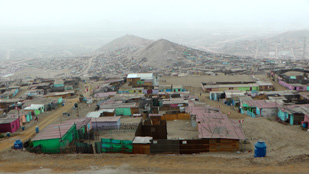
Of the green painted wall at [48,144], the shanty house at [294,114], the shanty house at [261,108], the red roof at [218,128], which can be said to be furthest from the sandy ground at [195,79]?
the green painted wall at [48,144]

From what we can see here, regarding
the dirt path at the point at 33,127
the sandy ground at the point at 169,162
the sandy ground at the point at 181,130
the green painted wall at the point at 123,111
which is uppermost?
the green painted wall at the point at 123,111

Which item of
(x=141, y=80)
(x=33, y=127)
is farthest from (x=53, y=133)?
(x=141, y=80)

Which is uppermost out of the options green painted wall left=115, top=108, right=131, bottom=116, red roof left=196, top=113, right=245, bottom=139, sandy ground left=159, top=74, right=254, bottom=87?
sandy ground left=159, top=74, right=254, bottom=87

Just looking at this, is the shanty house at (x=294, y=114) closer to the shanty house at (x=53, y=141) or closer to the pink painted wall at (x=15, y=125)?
the shanty house at (x=53, y=141)

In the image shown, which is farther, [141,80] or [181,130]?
[141,80]

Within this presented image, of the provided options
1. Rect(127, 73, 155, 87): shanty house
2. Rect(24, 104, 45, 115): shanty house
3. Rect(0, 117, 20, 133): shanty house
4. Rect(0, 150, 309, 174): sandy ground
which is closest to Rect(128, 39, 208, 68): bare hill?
Rect(127, 73, 155, 87): shanty house

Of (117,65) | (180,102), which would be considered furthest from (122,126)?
(117,65)

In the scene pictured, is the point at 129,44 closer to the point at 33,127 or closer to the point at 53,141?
the point at 33,127

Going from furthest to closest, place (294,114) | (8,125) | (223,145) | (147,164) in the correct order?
(294,114)
(8,125)
(223,145)
(147,164)

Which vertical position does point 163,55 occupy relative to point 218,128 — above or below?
above

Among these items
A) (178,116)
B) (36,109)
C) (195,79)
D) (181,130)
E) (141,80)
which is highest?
(141,80)

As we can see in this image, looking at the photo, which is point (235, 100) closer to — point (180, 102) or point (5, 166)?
point (180, 102)

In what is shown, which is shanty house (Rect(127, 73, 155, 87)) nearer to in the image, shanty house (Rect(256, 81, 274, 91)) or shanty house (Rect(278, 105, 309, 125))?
shanty house (Rect(256, 81, 274, 91))
